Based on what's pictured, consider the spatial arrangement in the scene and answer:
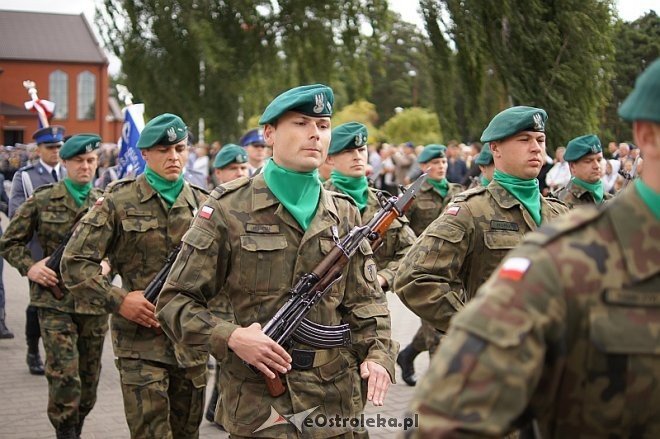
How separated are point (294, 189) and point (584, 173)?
392cm

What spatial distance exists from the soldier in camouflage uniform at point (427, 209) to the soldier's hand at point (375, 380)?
3863 millimetres

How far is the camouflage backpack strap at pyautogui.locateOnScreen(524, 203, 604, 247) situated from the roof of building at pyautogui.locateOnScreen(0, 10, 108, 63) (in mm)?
72952

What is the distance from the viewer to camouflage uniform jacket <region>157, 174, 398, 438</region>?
11.5 feet

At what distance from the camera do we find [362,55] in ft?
104

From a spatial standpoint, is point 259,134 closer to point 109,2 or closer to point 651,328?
point 651,328

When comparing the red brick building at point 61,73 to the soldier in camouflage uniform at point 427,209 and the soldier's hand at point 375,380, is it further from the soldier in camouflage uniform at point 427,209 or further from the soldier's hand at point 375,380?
the soldier's hand at point 375,380

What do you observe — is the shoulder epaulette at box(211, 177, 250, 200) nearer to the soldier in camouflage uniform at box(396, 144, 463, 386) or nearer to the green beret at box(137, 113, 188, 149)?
the green beret at box(137, 113, 188, 149)

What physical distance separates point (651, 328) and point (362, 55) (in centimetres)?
3068

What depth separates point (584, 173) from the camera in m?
6.93

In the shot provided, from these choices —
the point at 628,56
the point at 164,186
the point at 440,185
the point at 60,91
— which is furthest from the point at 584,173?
the point at 60,91

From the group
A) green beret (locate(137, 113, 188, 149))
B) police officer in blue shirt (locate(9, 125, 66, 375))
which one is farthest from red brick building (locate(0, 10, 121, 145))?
green beret (locate(137, 113, 188, 149))

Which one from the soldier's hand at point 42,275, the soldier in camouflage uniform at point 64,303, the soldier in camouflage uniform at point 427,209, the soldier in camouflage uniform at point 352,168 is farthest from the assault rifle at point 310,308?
the soldier in camouflage uniform at point 427,209

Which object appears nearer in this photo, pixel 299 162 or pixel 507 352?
pixel 507 352

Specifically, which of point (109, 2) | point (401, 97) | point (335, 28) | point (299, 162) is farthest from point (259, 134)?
point (401, 97)
